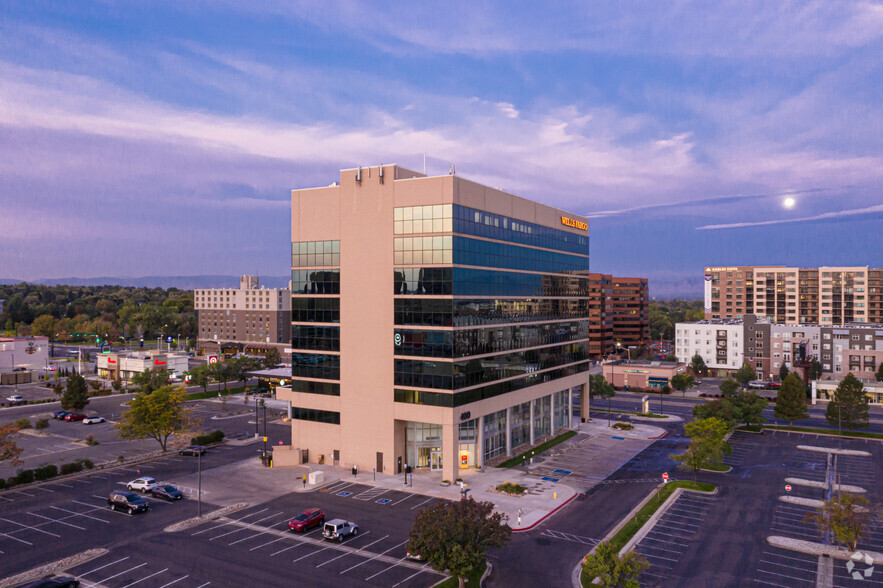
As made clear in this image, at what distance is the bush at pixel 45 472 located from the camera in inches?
2349

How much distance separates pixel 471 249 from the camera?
211 ft

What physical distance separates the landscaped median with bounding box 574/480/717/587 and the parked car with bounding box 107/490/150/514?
124 ft

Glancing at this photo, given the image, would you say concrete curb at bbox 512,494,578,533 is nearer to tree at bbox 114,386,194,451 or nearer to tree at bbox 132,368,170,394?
tree at bbox 114,386,194,451

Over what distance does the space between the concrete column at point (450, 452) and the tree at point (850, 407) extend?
60780mm

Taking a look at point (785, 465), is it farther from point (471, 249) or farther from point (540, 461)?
point (471, 249)

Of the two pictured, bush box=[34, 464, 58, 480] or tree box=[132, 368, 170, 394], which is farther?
tree box=[132, 368, 170, 394]

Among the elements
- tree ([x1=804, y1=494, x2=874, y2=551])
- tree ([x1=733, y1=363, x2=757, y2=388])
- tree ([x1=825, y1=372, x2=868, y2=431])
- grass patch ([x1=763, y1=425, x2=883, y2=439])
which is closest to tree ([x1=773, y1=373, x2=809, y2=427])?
grass patch ([x1=763, y1=425, x2=883, y2=439])

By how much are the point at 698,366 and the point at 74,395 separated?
14162 centimetres

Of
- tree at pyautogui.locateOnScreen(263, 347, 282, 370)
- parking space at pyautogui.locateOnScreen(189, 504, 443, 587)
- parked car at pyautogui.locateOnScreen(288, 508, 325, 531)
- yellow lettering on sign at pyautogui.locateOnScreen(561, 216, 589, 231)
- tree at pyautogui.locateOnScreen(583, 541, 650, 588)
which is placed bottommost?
parking space at pyautogui.locateOnScreen(189, 504, 443, 587)

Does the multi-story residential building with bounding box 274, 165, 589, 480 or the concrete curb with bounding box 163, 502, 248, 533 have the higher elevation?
the multi-story residential building with bounding box 274, 165, 589, 480

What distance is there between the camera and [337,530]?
4381cm

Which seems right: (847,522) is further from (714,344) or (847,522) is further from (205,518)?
(714,344)

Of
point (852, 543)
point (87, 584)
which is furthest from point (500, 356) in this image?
point (87, 584)

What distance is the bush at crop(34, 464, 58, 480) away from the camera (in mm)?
59656
